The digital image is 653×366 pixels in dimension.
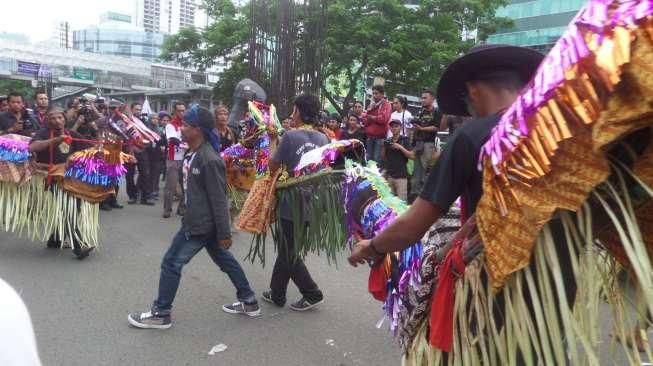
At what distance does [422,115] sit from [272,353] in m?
5.66

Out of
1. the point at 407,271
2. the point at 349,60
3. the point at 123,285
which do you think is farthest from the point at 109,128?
the point at 349,60

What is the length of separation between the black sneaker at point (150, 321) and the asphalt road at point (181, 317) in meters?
0.04

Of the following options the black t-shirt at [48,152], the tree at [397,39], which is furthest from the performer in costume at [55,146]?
the tree at [397,39]

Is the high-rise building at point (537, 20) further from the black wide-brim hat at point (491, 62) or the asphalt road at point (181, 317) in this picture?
the black wide-brim hat at point (491, 62)

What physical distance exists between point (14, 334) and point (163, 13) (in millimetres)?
105205

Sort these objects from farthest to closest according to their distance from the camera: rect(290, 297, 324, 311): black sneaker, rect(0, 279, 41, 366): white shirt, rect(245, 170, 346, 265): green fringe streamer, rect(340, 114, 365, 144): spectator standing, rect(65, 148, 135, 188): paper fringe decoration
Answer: rect(340, 114, 365, 144): spectator standing, rect(65, 148, 135, 188): paper fringe decoration, rect(290, 297, 324, 311): black sneaker, rect(245, 170, 346, 265): green fringe streamer, rect(0, 279, 41, 366): white shirt

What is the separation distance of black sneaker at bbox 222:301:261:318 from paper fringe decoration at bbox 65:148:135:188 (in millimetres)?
2231

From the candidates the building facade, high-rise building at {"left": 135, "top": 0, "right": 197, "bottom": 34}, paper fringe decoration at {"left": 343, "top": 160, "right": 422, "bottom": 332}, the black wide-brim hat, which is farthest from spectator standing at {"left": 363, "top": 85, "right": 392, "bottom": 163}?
high-rise building at {"left": 135, "top": 0, "right": 197, "bottom": 34}

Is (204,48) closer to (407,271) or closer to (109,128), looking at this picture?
(109,128)

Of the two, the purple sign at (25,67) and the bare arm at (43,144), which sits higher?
the purple sign at (25,67)

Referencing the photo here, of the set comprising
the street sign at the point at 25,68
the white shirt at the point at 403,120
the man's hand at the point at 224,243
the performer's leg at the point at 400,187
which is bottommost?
the performer's leg at the point at 400,187

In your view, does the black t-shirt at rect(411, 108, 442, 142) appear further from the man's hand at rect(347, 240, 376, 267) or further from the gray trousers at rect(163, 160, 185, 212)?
the man's hand at rect(347, 240, 376, 267)

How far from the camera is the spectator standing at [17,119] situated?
324 inches

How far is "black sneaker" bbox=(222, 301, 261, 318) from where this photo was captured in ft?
14.6
